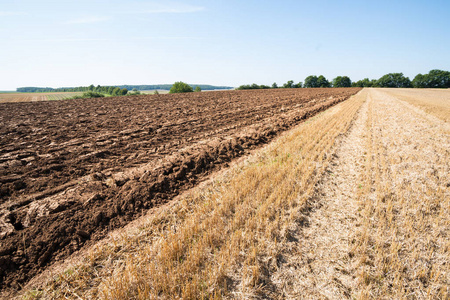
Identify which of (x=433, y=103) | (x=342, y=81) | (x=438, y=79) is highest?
(x=342, y=81)

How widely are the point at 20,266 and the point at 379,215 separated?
762 centimetres

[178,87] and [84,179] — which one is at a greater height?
[178,87]

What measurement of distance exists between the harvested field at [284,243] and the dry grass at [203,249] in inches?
0.8

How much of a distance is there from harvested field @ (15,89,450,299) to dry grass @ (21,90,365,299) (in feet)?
0.07

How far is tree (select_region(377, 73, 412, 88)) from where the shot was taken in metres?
115

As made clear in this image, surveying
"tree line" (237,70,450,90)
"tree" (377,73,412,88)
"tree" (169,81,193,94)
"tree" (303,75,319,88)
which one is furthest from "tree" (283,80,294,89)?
"tree" (169,81,193,94)

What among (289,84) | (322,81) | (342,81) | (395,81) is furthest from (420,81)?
(289,84)

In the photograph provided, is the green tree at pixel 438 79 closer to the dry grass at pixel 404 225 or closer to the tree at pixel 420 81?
the tree at pixel 420 81

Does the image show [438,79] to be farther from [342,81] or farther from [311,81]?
[311,81]

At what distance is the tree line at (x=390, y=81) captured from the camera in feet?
338

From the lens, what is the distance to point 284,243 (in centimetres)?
380

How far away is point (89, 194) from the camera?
543 centimetres

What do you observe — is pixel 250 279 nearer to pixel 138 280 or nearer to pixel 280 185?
pixel 138 280

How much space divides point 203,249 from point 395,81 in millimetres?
160295
